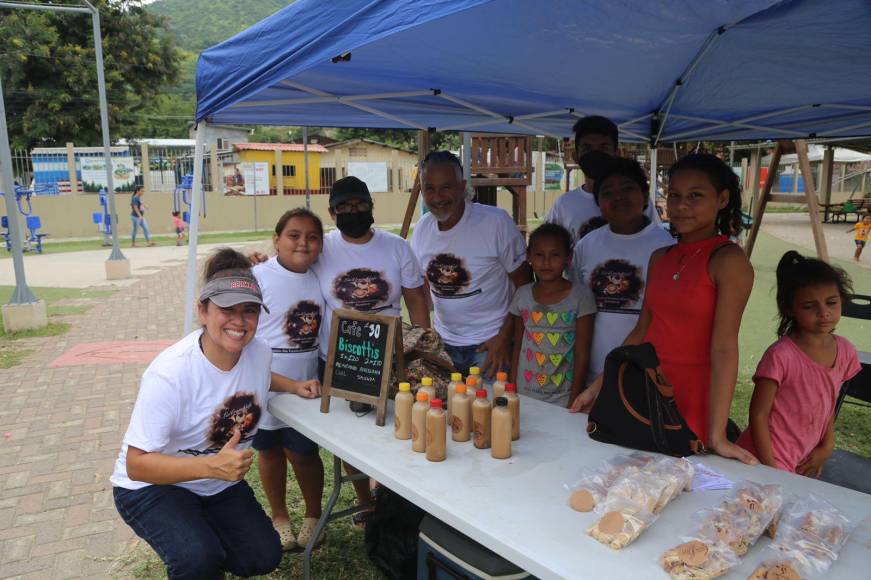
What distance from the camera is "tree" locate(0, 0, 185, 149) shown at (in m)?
25.5

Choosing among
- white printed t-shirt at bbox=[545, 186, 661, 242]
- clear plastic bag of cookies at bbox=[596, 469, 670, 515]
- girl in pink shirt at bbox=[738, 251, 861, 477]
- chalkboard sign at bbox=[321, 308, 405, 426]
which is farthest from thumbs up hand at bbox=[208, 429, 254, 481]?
white printed t-shirt at bbox=[545, 186, 661, 242]

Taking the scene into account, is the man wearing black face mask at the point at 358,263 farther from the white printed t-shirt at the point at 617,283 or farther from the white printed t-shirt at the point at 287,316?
the white printed t-shirt at the point at 617,283

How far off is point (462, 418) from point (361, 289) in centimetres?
99

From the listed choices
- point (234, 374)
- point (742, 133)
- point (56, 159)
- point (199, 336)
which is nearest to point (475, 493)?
point (234, 374)

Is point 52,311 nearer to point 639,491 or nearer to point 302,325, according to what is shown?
point 302,325

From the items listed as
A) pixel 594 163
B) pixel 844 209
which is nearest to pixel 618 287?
pixel 594 163

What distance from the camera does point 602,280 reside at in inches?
118

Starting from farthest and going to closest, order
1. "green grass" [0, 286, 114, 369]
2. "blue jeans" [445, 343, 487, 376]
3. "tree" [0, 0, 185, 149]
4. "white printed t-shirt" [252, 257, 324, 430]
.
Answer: "tree" [0, 0, 185, 149] → "green grass" [0, 286, 114, 369] → "blue jeans" [445, 343, 487, 376] → "white printed t-shirt" [252, 257, 324, 430]

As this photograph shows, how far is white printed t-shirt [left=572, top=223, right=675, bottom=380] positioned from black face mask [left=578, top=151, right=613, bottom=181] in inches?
14.9

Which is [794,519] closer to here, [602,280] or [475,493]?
[475,493]

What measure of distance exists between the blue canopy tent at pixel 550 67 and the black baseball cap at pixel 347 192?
1.82ft

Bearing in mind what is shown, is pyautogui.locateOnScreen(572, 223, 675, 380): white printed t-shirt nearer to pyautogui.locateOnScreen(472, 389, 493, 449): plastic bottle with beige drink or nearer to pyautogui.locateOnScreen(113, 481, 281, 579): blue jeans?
pyautogui.locateOnScreen(472, 389, 493, 449): plastic bottle with beige drink

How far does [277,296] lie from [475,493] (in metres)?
1.44

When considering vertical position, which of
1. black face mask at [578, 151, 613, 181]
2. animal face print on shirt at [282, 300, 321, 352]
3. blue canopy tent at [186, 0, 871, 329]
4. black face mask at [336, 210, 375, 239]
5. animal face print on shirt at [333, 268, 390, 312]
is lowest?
animal face print on shirt at [282, 300, 321, 352]
